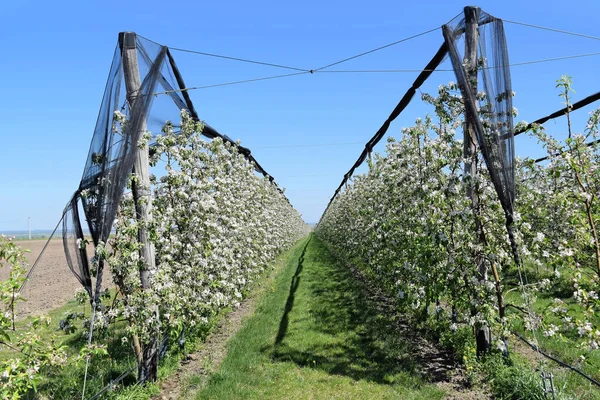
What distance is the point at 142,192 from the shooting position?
6121mm

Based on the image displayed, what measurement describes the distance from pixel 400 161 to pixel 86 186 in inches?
232

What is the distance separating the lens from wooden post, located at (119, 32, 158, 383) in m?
5.95

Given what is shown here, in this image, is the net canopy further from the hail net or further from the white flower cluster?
the hail net

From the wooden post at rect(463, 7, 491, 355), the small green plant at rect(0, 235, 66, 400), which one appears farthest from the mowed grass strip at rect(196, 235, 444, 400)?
the small green plant at rect(0, 235, 66, 400)

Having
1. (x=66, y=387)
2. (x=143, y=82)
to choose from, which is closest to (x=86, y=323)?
(x=66, y=387)

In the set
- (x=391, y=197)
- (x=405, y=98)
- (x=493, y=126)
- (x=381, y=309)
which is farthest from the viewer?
(x=381, y=309)

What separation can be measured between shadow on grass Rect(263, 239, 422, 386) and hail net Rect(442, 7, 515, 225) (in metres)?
3.47

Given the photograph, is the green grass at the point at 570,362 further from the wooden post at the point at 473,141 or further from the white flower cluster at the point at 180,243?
the white flower cluster at the point at 180,243

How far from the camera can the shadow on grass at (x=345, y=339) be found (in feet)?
22.5

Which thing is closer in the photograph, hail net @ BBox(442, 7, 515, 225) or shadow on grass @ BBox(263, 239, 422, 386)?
hail net @ BBox(442, 7, 515, 225)

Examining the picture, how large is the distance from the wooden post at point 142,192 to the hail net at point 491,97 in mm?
4793

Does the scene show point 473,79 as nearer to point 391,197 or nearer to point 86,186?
point 391,197

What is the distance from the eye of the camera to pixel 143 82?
6.06 meters

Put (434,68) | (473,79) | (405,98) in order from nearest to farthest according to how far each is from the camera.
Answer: (473,79)
(434,68)
(405,98)
